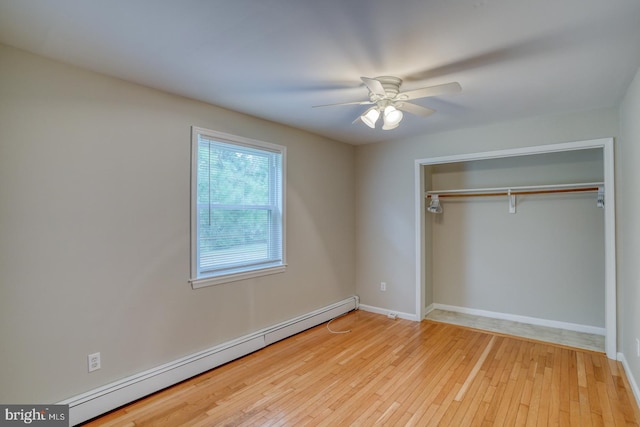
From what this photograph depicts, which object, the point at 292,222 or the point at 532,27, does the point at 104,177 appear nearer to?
the point at 292,222

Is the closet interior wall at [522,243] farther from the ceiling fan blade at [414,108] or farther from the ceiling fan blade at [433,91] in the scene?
the ceiling fan blade at [433,91]

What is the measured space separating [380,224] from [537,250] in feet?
6.34

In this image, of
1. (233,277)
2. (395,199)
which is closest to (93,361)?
(233,277)

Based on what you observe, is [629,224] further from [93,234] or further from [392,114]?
[93,234]

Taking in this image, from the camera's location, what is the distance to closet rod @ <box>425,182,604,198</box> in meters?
3.64

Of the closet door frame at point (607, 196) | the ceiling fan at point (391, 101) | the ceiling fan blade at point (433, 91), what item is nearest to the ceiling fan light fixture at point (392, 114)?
the ceiling fan at point (391, 101)

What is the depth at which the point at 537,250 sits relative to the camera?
4.09 metres

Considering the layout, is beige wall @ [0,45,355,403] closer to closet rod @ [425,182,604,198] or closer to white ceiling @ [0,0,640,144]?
white ceiling @ [0,0,640,144]

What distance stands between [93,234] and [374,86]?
2.15 meters

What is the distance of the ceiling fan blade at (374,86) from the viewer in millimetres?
2061

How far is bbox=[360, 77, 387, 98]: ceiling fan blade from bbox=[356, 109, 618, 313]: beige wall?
2028 mm

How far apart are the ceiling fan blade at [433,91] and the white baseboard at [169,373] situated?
8.61 feet

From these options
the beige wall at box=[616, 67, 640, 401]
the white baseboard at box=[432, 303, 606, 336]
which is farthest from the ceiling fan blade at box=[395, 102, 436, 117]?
the white baseboard at box=[432, 303, 606, 336]

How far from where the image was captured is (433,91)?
7.31ft
